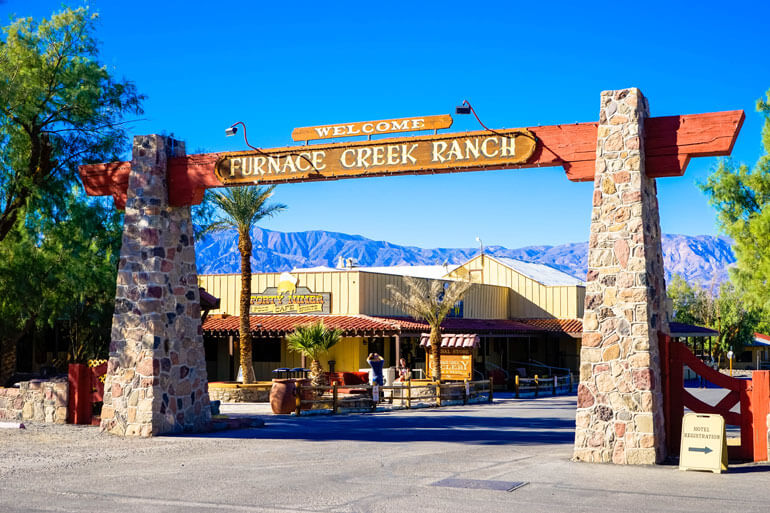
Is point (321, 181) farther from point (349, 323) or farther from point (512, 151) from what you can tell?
point (349, 323)

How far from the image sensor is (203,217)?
80.2ft

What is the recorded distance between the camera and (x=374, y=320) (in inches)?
1355

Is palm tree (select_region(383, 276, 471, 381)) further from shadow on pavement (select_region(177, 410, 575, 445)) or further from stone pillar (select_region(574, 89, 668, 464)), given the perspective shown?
stone pillar (select_region(574, 89, 668, 464))

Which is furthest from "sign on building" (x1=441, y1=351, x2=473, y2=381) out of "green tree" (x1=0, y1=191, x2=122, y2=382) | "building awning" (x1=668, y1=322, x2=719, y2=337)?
"building awning" (x1=668, y1=322, x2=719, y2=337)

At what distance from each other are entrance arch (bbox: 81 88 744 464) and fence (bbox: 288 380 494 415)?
6.63 meters

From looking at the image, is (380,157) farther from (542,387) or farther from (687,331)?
(687,331)

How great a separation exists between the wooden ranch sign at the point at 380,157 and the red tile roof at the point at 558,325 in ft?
97.3

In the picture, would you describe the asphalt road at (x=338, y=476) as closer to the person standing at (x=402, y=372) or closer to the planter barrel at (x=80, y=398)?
the planter barrel at (x=80, y=398)

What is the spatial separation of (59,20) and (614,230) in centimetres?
1356

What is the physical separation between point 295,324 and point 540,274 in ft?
74.9

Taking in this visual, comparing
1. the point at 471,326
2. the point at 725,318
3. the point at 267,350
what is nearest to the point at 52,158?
the point at 267,350

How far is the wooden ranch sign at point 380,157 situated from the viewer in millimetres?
14570

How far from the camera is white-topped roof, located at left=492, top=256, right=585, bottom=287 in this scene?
163 feet

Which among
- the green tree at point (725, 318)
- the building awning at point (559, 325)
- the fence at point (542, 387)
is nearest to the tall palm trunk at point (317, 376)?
the fence at point (542, 387)
